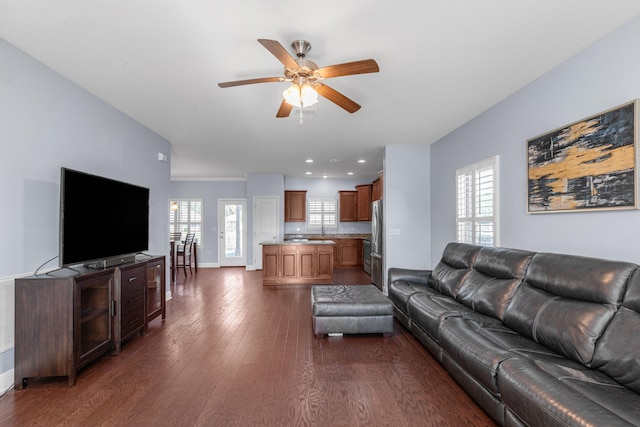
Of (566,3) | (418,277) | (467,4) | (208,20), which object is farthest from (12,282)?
(566,3)

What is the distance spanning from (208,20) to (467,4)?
68.4 inches

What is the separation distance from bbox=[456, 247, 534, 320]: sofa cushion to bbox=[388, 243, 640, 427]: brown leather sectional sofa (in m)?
0.01

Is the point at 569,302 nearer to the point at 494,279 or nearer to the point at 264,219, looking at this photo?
the point at 494,279

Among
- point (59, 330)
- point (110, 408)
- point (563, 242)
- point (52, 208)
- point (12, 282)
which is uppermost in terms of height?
point (52, 208)

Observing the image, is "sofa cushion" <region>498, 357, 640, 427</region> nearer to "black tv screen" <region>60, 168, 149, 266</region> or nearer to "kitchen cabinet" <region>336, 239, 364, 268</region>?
"black tv screen" <region>60, 168, 149, 266</region>

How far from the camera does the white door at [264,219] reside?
835 centimetres

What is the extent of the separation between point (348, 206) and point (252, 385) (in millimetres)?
7023

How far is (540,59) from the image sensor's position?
8.46ft

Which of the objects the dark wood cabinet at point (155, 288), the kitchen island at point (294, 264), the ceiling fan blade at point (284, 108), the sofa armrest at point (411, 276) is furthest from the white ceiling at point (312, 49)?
the kitchen island at point (294, 264)

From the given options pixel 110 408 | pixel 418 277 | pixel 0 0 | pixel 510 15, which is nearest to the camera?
pixel 0 0

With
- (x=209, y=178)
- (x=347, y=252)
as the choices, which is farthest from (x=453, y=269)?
(x=209, y=178)

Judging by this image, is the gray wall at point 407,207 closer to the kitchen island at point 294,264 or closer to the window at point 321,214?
the kitchen island at point 294,264

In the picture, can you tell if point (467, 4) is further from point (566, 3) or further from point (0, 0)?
point (0, 0)

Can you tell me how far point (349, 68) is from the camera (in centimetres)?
215
